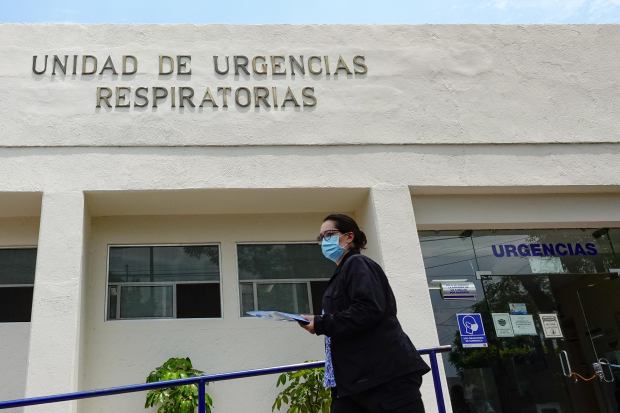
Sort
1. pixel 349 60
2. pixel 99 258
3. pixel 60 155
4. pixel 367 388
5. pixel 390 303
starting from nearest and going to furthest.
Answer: pixel 367 388, pixel 390 303, pixel 60 155, pixel 99 258, pixel 349 60

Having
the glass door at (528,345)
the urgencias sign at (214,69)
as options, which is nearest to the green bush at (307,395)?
the glass door at (528,345)

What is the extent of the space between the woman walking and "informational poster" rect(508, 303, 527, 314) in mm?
4476

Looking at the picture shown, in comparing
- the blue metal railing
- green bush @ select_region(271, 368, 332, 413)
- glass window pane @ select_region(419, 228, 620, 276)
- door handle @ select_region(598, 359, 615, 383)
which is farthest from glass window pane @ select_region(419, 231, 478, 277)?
the blue metal railing

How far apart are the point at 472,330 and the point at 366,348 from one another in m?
4.32

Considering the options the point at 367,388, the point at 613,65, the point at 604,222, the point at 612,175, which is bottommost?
the point at 367,388

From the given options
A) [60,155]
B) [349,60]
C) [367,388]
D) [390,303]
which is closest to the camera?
[367,388]

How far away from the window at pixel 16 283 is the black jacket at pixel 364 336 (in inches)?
192

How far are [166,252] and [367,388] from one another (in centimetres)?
464

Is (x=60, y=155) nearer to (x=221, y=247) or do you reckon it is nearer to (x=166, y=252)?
(x=166, y=252)

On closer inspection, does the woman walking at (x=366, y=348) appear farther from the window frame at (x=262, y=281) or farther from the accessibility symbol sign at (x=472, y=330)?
the accessibility symbol sign at (x=472, y=330)

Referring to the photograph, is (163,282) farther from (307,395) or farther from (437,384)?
(437,384)

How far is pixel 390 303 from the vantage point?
3.35 metres

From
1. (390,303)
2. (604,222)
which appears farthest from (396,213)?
(390,303)

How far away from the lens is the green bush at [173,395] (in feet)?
19.8
